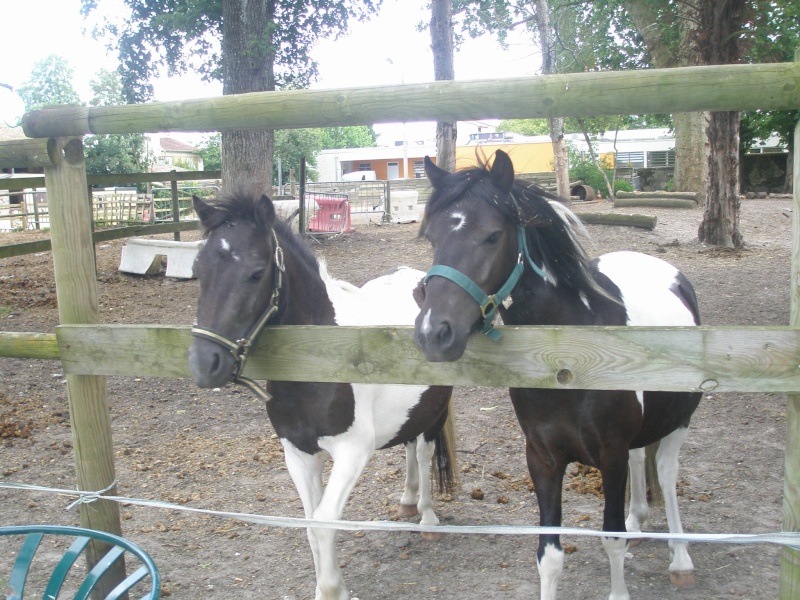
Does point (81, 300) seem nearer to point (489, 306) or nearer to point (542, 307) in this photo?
point (489, 306)

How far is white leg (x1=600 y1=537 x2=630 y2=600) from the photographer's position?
3.18m

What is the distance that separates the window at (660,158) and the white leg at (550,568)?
1693 inches

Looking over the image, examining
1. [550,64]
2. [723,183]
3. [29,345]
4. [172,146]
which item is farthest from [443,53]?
[172,146]

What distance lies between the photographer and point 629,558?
12.9ft

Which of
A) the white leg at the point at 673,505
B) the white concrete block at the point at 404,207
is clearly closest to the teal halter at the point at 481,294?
the white leg at the point at 673,505

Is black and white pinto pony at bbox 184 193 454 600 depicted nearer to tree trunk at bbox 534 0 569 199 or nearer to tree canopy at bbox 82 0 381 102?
tree canopy at bbox 82 0 381 102

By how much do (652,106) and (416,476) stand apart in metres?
3.02

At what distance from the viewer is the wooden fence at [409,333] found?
2129 mm

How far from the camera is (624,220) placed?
14625 mm

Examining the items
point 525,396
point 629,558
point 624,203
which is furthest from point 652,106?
point 624,203

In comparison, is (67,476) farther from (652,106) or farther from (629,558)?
(652,106)

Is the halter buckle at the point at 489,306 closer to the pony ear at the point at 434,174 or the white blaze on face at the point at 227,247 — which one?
the pony ear at the point at 434,174

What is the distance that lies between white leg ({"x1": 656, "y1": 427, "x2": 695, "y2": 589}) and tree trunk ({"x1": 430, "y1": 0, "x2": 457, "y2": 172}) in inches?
368

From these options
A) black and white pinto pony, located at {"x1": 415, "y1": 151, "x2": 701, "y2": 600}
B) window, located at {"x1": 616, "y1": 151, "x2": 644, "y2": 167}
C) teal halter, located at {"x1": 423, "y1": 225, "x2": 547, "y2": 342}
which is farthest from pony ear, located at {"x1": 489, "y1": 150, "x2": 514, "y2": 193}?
window, located at {"x1": 616, "y1": 151, "x2": 644, "y2": 167}
